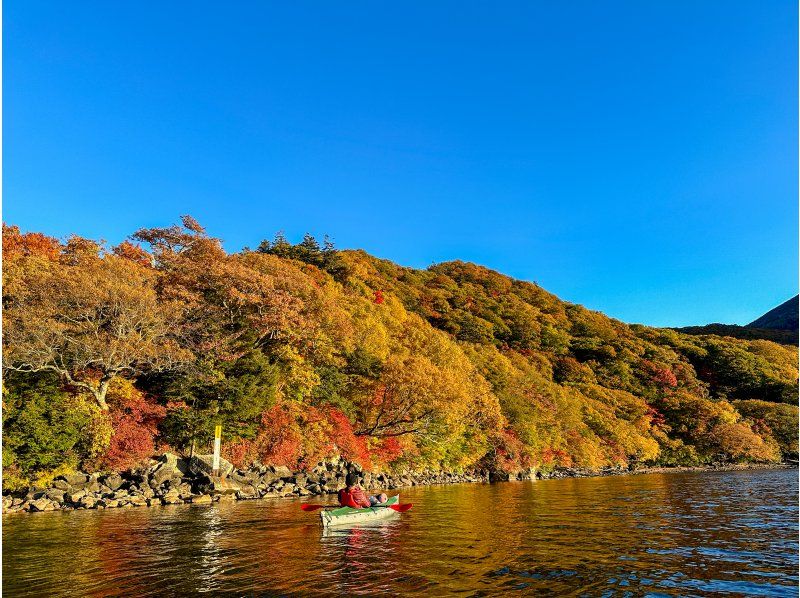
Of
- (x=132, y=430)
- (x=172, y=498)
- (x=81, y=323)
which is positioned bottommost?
(x=172, y=498)

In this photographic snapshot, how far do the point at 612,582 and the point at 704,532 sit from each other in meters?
7.94

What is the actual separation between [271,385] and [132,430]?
8.29 m

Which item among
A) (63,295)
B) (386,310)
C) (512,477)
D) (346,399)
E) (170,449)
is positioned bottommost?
(512,477)

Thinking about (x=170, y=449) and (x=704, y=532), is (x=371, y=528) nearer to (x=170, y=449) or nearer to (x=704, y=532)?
(x=704, y=532)

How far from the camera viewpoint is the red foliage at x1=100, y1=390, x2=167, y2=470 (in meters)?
28.6

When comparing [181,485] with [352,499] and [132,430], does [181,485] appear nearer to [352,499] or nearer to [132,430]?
[132,430]

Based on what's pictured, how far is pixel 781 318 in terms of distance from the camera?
156625 millimetres

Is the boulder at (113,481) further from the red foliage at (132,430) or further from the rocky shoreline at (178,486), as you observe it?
the red foliage at (132,430)

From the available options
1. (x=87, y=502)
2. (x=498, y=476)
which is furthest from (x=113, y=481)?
(x=498, y=476)

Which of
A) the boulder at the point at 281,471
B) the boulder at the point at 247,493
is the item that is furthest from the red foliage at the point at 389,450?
the boulder at the point at 247,493

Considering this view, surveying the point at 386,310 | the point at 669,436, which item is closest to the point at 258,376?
the point at 386,310

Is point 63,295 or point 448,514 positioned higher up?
point 63,295

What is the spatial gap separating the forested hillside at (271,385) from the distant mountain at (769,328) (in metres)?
51.3

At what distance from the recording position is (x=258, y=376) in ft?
111
